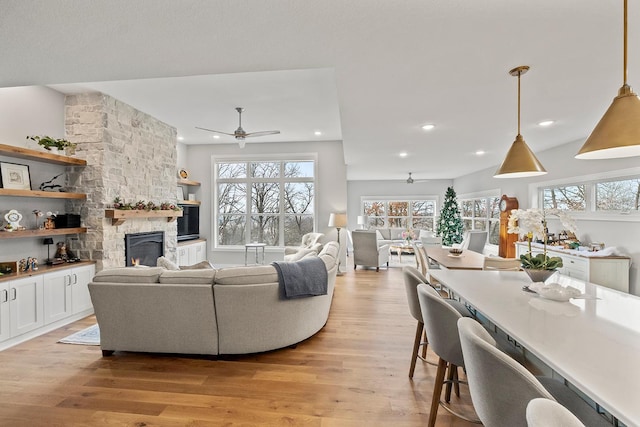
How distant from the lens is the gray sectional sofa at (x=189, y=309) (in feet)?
8.92

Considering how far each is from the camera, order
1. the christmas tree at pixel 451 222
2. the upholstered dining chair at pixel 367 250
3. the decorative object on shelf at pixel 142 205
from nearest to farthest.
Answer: the decorative object on shelf at pixel 142 205 → the upholstered dining chair at pixel 367 250 → the christmas tree at pixel 451 222

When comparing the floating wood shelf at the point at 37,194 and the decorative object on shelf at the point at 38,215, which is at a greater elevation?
the floating wood shelf at the point at 37,194

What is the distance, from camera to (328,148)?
6727 mm

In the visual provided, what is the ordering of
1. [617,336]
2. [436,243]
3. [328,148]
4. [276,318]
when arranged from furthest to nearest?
[436,243] < [328,148] < [276,318] < [617,336]

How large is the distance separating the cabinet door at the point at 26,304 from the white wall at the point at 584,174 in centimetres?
711

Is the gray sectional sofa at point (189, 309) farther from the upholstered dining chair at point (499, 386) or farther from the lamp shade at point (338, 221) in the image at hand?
the lamp shade at point (338, 221)

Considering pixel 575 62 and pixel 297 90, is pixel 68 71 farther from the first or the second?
pixel 575 62

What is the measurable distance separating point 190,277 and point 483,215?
792 centimetres

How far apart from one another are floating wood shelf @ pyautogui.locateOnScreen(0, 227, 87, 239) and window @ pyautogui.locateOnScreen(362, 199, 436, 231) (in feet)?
28.1

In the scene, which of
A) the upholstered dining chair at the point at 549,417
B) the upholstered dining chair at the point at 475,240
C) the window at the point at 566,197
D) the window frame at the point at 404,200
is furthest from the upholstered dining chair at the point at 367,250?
the upholstered dining chair at the point at 549,417

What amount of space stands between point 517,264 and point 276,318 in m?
2.46

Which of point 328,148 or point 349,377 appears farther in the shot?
point 328,148

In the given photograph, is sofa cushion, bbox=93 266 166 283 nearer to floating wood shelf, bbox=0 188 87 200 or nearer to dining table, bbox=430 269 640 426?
floating wood shelf, bbox=0 188 87 200

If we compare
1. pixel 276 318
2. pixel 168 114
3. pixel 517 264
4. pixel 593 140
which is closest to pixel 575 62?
pixel 593 140
